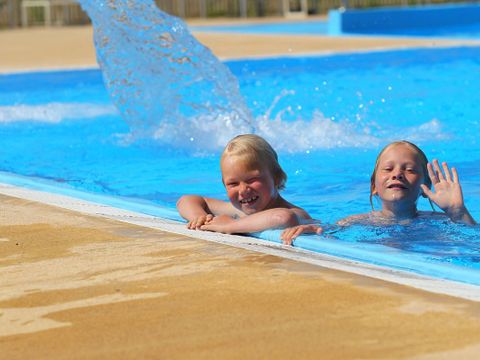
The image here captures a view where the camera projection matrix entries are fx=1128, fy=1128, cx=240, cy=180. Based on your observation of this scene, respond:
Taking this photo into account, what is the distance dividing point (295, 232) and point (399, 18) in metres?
16.4

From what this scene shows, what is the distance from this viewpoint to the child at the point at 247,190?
4.50 meters

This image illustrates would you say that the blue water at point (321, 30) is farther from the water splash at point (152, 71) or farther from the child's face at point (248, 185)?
the child's face at point (248, 185)

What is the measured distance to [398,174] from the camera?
4684 mm

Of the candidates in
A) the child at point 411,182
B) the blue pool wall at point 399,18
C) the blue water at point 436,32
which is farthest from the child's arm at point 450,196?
the blue water at point 436,32

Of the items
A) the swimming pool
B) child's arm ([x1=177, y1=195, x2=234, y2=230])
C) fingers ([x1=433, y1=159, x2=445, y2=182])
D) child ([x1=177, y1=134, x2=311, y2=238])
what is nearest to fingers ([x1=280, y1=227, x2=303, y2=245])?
the swimming pool

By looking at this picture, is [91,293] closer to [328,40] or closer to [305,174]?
[305,174]

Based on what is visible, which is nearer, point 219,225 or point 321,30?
point 219,225

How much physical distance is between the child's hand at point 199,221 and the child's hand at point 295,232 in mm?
431

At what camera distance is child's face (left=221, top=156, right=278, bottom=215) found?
4.65 m

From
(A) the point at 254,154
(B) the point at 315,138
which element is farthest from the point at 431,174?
(B) the point at 315,138

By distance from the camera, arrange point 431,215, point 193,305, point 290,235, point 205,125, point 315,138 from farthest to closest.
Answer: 1. point 205,125
2. point 315,138
3. point 431,215
4. point 290,235
5. point 193,305

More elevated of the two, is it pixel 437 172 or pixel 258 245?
pixel 437 172

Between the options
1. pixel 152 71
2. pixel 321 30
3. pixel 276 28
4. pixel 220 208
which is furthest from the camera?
pixel 276 28

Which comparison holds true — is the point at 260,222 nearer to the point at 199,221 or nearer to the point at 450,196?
the point at 199,221
